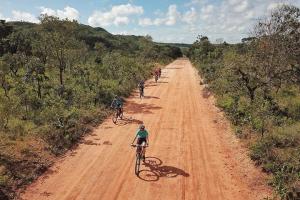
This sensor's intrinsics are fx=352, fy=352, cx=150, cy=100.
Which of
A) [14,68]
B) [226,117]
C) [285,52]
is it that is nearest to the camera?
[226,117]

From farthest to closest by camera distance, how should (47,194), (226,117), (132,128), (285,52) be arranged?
(285,52), (226,117), (132,128), (47,194)

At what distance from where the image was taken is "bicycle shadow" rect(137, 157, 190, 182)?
46.4ft

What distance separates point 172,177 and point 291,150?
5.84m

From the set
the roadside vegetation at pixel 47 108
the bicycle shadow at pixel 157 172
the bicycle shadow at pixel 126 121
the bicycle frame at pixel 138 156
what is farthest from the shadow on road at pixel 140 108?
the bicycle frame at pixel 138 156

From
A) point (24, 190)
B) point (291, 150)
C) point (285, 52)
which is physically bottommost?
point (24, 190)

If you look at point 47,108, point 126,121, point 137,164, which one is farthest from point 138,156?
point 47,108

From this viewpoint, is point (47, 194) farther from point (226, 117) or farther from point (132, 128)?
point (226, 117)

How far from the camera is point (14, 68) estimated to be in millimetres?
36688

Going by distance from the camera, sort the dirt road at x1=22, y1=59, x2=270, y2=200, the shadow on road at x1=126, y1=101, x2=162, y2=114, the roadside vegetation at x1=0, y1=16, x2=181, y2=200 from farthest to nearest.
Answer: the shadow on road at x1=126, y1=101, x2=162, y2=114
the roadside vegetation at x1=0, y1=16, x2=181, y2=200
the dirt road at x1=22, y1=59, x2=270, y2=200

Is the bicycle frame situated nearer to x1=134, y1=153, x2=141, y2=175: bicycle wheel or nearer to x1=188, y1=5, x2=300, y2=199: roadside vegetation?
x1=134, y1=153, x2=141, y2=175: bicycle wheel


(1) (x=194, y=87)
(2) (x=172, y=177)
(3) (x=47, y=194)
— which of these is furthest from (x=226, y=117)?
(1) (x=194, y=87)

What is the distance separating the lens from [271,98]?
94.3 feet

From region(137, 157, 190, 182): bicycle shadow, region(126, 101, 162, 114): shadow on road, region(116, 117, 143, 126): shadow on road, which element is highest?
region(126, 101, 162, 114): shadow on road

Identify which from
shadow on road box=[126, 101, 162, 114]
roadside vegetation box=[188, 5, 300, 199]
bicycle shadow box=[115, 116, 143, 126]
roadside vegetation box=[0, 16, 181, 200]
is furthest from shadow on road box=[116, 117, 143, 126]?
roadside vegetation box=[188, 5, 300, 199]
